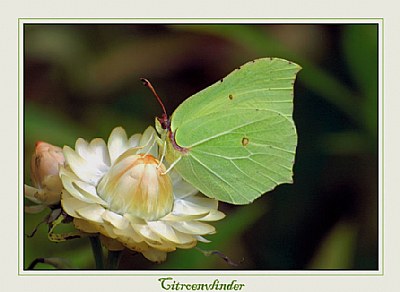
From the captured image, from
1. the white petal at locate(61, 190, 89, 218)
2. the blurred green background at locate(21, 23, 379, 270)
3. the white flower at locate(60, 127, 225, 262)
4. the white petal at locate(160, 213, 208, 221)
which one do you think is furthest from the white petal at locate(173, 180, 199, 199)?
the blurred green background at locate(21, 23, 379, 270)

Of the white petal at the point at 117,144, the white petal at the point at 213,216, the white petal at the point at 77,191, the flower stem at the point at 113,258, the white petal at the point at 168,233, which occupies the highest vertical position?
the white petal at the point at 117,144

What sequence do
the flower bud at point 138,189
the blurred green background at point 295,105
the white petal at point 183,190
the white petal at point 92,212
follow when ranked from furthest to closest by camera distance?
1. the blurred green background at point 295,105
2. the white petal at point 183,190
3. the flower bud at point 138,189
4. the white petal at point 92,212

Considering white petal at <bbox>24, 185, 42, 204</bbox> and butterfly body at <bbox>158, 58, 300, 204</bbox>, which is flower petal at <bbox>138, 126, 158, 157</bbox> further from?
white petal at <bbox>24, 185, 42, 204</bbox>

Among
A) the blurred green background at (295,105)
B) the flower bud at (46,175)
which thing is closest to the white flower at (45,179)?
the flower bud at (46,175)

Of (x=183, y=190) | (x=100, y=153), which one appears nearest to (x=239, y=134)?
(x=183, y=190)

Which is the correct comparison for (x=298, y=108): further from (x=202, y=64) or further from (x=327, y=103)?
(x=202, y=64)

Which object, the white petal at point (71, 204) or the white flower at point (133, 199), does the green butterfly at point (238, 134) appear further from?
the white petal at point (71, 204)
